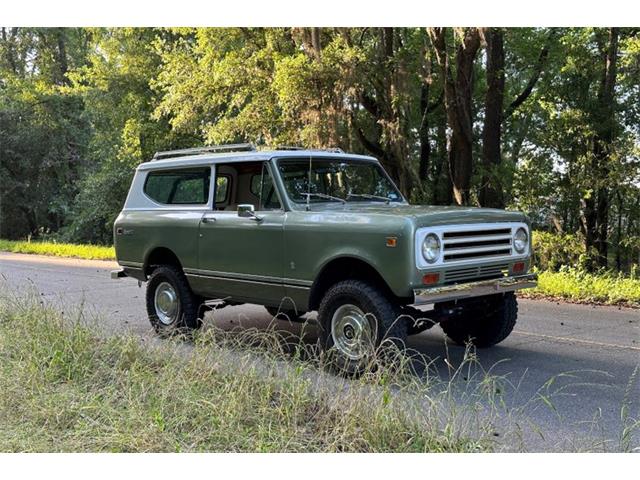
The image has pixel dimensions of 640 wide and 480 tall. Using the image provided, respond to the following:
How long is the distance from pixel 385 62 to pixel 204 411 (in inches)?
503

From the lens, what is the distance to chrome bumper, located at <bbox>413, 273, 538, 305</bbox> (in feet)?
17.9

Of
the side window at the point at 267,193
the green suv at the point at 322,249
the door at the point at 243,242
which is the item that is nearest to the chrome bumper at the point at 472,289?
the green suv at the point at 322,249

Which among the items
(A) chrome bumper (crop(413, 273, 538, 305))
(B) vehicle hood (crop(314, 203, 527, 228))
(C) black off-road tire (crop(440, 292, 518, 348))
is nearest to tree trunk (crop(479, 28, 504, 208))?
(C) black off-road tire (crop(440, 292, 518, 348))

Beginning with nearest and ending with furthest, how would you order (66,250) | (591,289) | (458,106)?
(591,289)
(458,106)
(66,250)

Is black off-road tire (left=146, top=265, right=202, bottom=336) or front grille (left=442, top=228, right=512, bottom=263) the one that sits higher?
Answer: front grille (left=442, top=228, right=512, bottom=263)

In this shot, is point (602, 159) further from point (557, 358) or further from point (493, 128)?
point (557, 358)

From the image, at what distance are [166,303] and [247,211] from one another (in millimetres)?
2057

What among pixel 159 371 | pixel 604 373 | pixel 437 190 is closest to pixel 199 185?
→ pixel 159 371

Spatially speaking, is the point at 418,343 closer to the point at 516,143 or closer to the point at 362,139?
the point at 362,139

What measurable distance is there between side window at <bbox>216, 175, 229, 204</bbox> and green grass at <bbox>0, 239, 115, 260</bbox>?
1363 cm

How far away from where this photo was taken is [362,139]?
17469mm

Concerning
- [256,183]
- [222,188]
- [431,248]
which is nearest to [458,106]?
[222,188]

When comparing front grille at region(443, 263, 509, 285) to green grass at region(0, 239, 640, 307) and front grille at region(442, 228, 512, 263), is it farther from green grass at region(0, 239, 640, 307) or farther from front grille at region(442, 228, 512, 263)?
green grass at region(0, 239, 640, 307)

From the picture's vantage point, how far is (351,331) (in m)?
5.90
